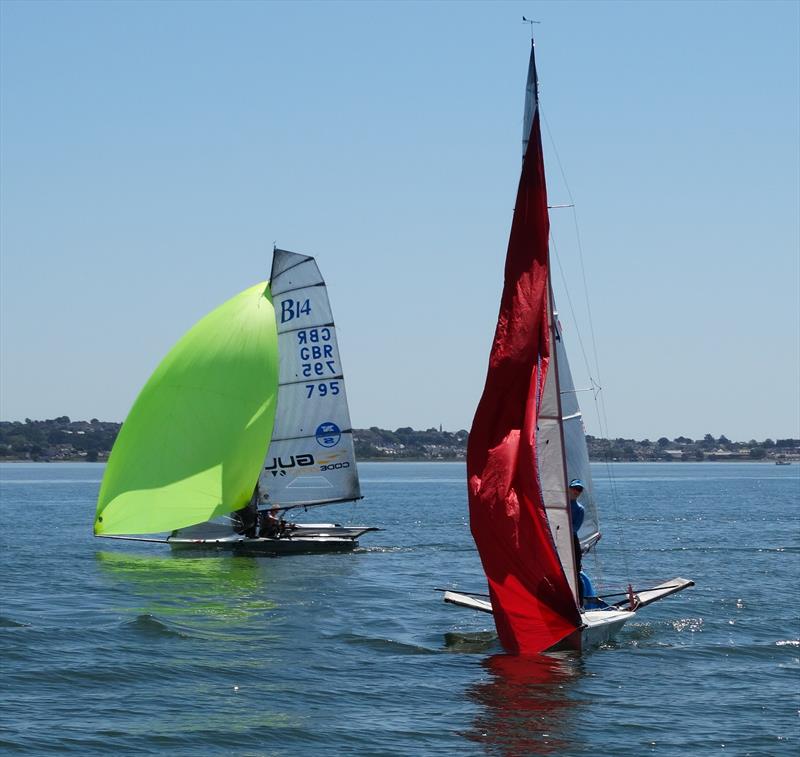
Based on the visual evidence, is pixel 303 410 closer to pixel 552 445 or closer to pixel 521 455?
pixel 552 445

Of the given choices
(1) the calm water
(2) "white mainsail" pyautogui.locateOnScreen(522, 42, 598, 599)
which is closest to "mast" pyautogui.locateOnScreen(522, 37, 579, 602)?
(2) "white mainsail" pyautogui.locateOnScreen(522, 42, 598, 599)

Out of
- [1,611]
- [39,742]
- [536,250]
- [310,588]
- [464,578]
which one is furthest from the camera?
[464,578]

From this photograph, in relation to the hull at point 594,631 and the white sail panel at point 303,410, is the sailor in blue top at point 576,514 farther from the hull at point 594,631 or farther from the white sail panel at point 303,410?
Answer: the white sail panel at point 303,410

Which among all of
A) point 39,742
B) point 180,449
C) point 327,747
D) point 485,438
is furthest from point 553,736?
point 180,449

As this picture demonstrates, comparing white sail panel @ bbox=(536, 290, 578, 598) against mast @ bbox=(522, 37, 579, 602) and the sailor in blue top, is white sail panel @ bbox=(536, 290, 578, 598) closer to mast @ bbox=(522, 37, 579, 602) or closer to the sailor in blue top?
mast @ bbox=(522, 37, 579, 602)

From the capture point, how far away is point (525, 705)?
1730 cm

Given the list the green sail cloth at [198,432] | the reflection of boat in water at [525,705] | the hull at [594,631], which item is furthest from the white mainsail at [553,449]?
the green sail cloth at [198,432]

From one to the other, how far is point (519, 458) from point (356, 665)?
419 centimetres

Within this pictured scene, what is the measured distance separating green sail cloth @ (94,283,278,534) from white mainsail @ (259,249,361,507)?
0.63m

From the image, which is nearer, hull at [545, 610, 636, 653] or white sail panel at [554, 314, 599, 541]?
hull at [545, 610, 636, 653]

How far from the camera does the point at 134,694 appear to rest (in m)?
18.1

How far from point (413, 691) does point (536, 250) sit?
6.53 meters

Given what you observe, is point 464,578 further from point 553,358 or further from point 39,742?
point 39,742

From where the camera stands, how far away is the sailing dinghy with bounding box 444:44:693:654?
19109mm
